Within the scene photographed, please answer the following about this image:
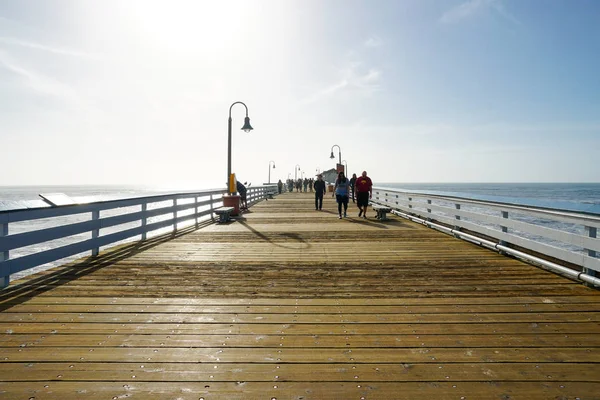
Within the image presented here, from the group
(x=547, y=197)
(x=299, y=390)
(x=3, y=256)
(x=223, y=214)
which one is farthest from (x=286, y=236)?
(x=547, y=197)

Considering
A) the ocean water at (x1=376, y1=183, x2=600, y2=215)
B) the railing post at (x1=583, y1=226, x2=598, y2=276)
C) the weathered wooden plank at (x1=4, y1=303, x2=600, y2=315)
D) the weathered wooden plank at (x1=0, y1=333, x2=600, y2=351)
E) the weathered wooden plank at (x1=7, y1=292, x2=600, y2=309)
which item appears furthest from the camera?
the ocean water at (x1=376, y1=183, x2=600, y2=215)

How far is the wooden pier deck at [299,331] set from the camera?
2787 millimetres

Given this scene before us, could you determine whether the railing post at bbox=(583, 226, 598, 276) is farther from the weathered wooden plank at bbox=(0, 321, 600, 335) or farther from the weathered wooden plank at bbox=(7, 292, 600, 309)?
the weathered wooden plank at bbox=(0, 321, 600, 335)

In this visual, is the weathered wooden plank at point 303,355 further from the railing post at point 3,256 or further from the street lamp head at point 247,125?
the street lamp head at point 247,125

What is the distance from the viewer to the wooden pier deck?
279 centimetres

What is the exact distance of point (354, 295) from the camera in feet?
16.2

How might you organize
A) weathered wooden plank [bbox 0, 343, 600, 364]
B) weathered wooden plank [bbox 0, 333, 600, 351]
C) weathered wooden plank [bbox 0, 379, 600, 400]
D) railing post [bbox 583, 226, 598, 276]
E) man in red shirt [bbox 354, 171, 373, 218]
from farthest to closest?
man in red shirt [bbox 354, 171, 373, 218], railing post [bbox 583, 226, 598, 276], weathered wooden plank [bbox 0, 333, 600, 351], weathered wooden plank [bbox 0, 343, 600, 364], weathered wooden plank [bbox 0, 379, 600, 400]

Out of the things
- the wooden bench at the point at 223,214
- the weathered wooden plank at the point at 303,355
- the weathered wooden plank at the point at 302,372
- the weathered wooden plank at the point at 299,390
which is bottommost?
the weathered wooden plank at the point at 299,390

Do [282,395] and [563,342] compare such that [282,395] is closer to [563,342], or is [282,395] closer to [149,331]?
[149,331]

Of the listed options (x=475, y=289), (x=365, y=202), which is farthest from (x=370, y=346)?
(x=365, y=202)

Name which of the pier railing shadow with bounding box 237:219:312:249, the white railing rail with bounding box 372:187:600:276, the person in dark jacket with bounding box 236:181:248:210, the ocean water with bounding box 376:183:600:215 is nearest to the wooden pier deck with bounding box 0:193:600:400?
the white railing rail with bounding box 372:187:600:276

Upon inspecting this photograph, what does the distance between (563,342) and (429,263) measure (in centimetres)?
332

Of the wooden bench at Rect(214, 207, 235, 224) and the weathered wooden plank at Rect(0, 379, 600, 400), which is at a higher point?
the wooden bench at Rect(214, 207, 235, 224)

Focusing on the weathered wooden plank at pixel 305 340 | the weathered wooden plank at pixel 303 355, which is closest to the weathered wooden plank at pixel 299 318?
the weathered wooden plank at pixel 305 340
